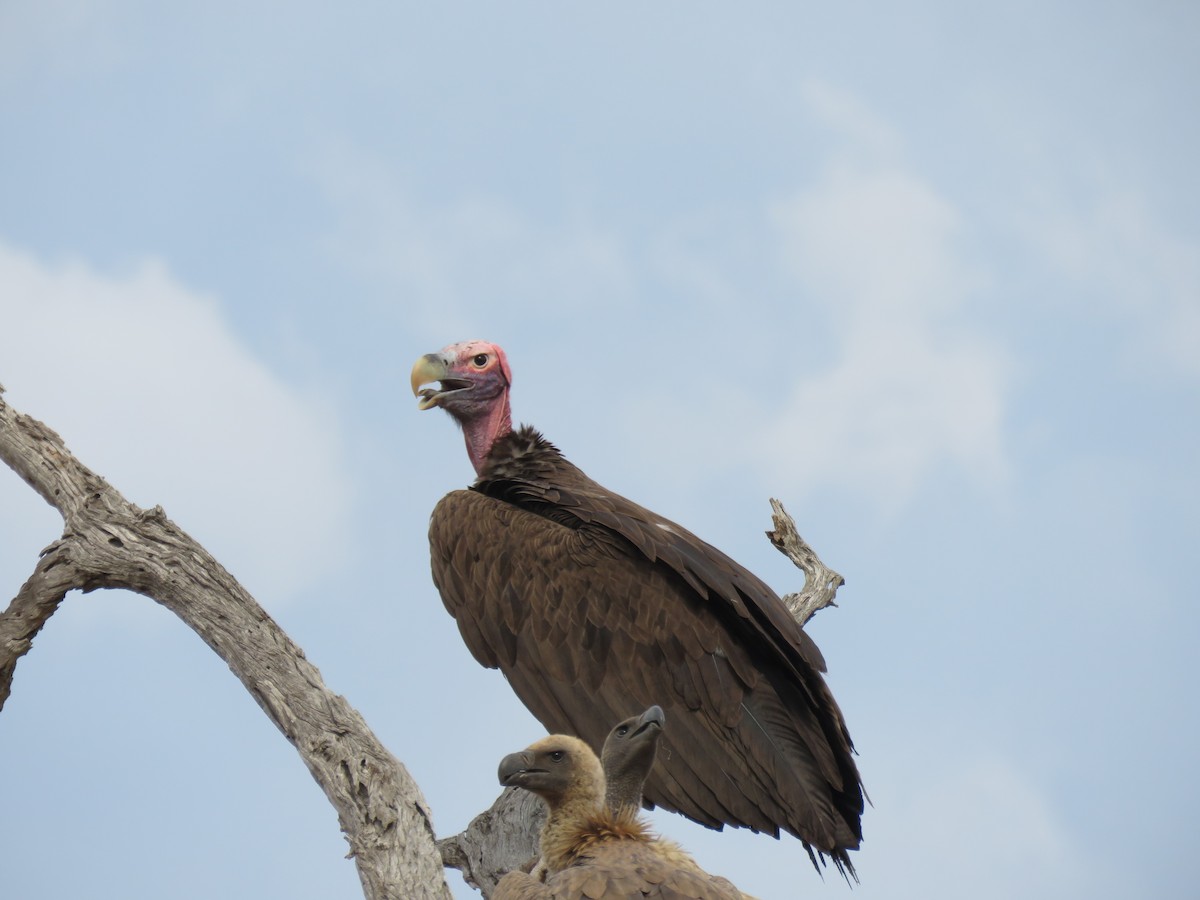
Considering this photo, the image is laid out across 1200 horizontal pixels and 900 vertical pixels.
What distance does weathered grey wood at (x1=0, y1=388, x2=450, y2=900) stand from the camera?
526 centimetres

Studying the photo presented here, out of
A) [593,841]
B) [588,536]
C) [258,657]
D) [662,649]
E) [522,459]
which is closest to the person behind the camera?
[593,841]

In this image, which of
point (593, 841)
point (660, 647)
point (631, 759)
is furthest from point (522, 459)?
point (593, 841)

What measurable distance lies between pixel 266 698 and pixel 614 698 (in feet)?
5.91

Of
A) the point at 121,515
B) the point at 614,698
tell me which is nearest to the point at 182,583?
the point at 121,515

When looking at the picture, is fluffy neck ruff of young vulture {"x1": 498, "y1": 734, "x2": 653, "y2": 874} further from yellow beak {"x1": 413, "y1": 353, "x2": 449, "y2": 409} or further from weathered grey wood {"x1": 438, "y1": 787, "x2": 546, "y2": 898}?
yellow beak {"x1": 413, "y1": 353, "x2": 449, "y2": 409}

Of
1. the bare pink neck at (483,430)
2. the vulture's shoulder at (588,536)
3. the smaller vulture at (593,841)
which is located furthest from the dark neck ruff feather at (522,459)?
the smaller vulture at (593,841)

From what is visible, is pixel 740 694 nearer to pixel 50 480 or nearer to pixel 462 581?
pixel 462 581

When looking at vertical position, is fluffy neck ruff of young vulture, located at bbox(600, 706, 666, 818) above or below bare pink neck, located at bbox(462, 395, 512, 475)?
below

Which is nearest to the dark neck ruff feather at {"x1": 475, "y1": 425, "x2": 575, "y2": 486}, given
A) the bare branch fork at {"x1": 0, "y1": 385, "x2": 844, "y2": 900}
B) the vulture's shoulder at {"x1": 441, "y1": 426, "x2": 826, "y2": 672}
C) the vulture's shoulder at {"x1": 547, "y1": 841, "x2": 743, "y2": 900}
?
the vulture's shoulder at {"x1": 441, "y1": 426, "x2": 826, "y2": 672}

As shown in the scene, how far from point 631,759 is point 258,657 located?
1.65 m

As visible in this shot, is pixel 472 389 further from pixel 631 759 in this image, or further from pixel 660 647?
pixel 631 759

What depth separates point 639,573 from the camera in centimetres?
712

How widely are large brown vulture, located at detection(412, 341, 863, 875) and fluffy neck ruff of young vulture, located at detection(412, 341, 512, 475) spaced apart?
3.79 feet

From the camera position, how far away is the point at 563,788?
5145 mm
